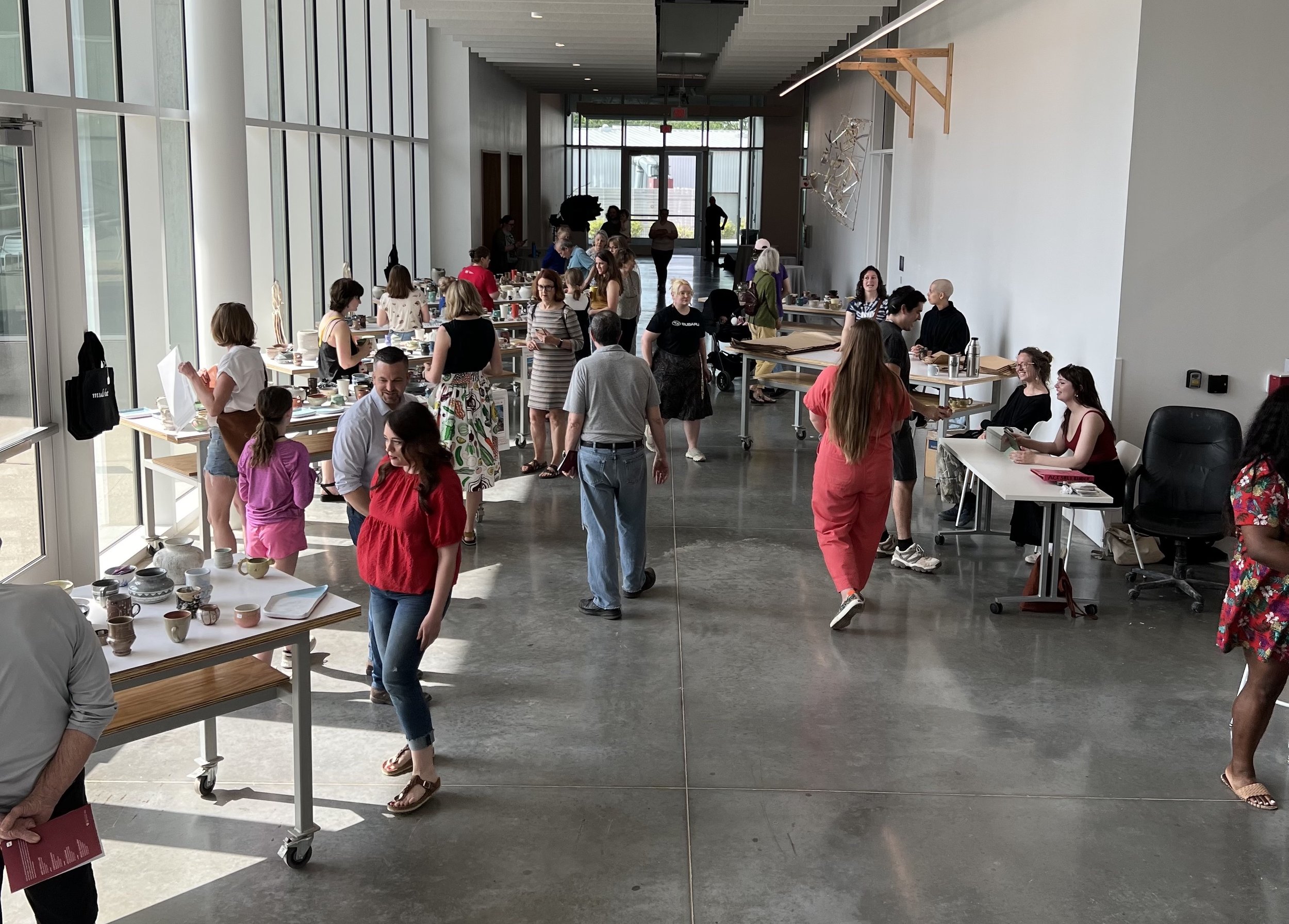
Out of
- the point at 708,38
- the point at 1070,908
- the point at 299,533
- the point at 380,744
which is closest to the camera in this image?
the point at 1070,908

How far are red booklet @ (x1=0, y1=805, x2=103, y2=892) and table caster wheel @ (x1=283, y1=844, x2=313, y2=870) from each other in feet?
3.56

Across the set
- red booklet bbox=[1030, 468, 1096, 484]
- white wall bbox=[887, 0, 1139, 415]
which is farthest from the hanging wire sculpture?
red booklet bbox=[1030, 468, 1096, 484]

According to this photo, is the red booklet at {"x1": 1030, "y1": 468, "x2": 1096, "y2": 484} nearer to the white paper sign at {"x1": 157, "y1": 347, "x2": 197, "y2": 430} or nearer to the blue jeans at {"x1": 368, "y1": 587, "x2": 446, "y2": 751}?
the blue jeans at {"x1": 368, "y1": 587, "x2": 446, "y2": 751}

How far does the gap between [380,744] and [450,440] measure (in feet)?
9.11

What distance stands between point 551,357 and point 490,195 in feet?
35.3

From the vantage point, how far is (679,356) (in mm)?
9828

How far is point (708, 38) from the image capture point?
22.6 m

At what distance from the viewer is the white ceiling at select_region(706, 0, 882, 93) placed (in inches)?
543

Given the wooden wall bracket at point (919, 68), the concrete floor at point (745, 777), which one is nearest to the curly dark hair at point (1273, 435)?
the concrete floor at point (745, 777)

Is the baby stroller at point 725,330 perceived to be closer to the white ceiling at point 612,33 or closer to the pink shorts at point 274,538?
the white ceiling at point 612,33

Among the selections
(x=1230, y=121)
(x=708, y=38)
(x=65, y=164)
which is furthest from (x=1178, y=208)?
(x=708, y=38)

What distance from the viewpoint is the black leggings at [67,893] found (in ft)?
9.89

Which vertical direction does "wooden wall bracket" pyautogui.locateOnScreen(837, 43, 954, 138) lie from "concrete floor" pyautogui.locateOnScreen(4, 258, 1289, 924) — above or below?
above

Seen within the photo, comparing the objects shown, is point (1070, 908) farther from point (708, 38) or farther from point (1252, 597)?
point (708, 38)
